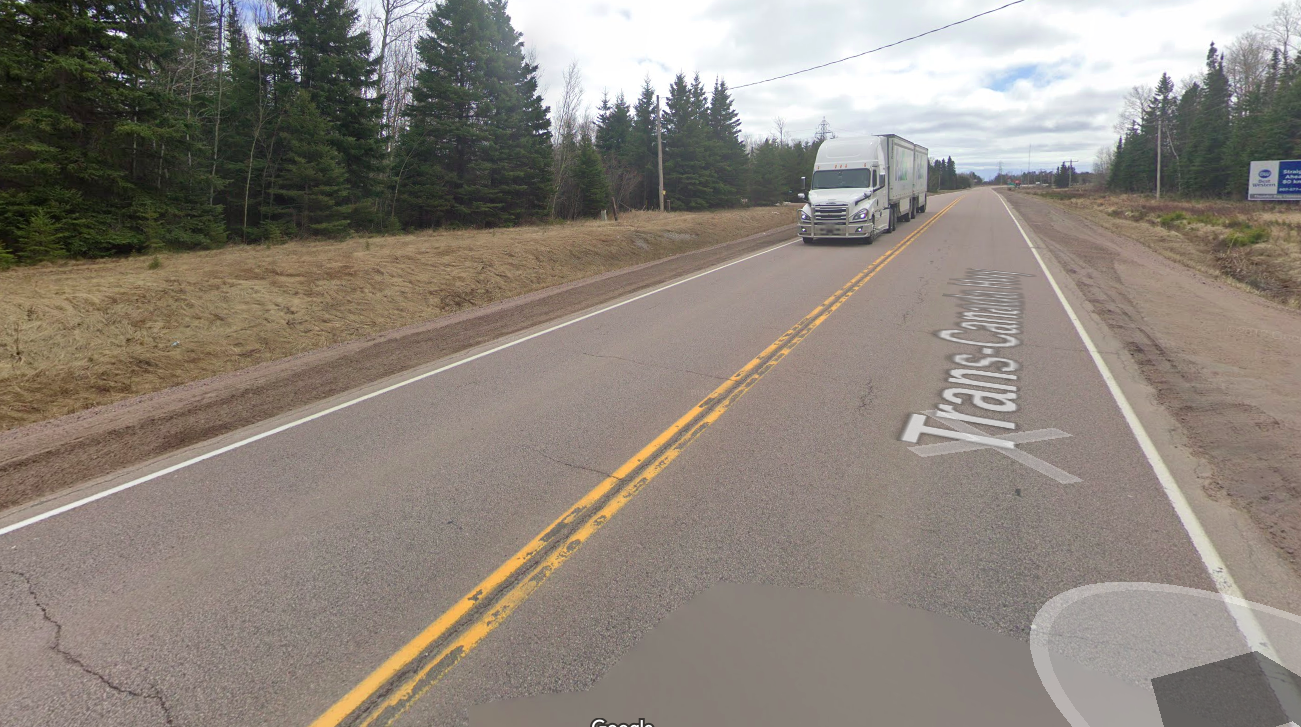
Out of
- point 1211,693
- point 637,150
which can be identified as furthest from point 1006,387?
point 637,150

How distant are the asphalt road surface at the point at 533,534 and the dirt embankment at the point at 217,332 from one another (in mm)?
1139

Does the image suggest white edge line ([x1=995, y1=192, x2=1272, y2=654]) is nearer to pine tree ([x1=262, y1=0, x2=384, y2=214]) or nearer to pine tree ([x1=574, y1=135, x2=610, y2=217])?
pine tree ([x1=262, y1=0, x2=384, y2=214])

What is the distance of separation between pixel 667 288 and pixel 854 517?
1086 centimetres

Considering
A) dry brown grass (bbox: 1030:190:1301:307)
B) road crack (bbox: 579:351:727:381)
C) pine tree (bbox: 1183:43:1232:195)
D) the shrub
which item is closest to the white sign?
dry brown grass (bbox: 1030:190:1301:307)

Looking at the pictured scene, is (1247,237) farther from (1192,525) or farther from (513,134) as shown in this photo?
(513,134)

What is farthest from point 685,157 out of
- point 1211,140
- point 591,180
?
point 1211,140

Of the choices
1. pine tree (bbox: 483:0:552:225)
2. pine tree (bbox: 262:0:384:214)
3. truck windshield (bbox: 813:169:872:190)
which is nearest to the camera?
truck windshield (bbox: 813:169:872:190)

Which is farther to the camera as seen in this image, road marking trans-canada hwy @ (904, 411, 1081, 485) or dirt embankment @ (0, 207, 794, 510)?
dirt embankment @ (0, 207, 794, 510)

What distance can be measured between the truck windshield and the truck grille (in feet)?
5.35

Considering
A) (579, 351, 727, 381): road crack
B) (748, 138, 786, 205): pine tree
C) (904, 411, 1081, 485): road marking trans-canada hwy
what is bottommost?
(904, 411, 1081, 485): road marking trans-canada hwy

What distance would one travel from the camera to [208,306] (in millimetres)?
11102

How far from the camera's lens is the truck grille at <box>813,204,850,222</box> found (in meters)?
22.6

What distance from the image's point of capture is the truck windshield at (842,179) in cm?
2384

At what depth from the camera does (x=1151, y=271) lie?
57.3ft
